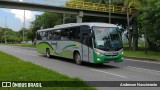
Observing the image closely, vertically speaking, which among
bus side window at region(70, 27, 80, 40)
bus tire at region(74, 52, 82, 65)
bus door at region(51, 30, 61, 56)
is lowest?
bus tire at region(74, 52, 82, 65)

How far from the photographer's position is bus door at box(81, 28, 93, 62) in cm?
1809

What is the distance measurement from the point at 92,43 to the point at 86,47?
0.89 meters

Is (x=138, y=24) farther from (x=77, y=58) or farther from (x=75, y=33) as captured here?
(x=77, y=58)

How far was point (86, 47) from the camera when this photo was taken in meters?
18.6

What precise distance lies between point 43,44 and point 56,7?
20774 millimetres

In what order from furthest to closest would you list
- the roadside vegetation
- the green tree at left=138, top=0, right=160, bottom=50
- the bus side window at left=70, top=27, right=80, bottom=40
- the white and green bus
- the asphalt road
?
the roadside vegetation, the green tree at left=138, top=0, right=160, bottom=50, the bus side window at left=70, top=27, right=80, bottom=40, the white and green bus, the asphalt road

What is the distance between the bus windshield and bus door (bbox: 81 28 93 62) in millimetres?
588

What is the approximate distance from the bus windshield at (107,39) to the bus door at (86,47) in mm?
588

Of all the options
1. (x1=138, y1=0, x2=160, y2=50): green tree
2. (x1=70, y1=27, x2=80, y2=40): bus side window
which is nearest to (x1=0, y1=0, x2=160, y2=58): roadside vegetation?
(x1=138, y1=0, x2=160, y2=50): green tree

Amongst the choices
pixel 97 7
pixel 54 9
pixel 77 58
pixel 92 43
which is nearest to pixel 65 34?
pixel 77 58

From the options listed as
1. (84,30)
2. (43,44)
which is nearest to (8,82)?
(84,30)

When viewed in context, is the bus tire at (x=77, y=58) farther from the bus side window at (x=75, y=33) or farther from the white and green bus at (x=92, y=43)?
the bus side window at (x=75, y=33)

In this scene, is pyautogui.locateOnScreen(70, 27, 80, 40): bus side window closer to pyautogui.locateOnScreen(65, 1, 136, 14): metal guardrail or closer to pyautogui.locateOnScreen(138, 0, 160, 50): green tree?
pyautogui.locateOnScreen(138, 0, 160, 50): green tree

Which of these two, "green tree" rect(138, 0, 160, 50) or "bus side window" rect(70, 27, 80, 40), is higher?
"green tree" rect(138, 0, 160, 50)
